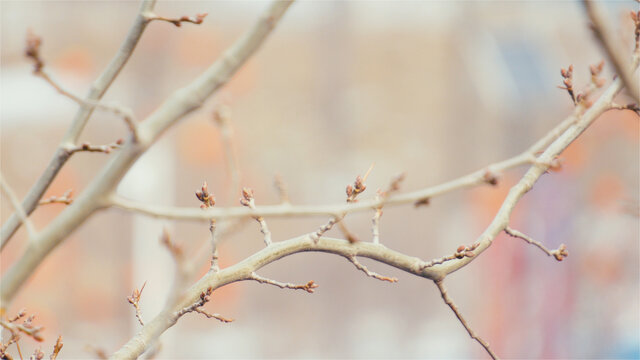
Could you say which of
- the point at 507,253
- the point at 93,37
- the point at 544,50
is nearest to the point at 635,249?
the point at 507,253

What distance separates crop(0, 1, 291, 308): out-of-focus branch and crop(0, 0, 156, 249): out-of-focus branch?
0.09 meters

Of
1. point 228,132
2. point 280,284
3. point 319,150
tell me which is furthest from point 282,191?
point 319,150

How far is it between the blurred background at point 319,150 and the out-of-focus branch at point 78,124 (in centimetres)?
451

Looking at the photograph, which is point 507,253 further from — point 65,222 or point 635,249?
point 65,222

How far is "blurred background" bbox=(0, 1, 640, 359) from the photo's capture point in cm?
641

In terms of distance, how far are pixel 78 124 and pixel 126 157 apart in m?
0.16

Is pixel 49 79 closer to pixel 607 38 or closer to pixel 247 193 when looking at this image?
pixel 247 193

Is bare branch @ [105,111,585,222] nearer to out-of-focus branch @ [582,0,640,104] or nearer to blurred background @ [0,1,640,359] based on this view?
out-of-focus branch @ [582,0,640,104]

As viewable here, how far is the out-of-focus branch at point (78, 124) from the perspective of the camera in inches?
32.8

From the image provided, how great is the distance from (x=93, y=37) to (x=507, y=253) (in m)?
5.30

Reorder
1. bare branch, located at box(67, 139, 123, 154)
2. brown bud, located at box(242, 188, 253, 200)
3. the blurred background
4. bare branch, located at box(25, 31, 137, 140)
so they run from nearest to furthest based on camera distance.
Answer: bare branch, located at box(25, 31, 137, 140), bare branch, located at box(67, 139, 123, 154), brown bud, located at box(242, 188, 253, 200), the blurred background

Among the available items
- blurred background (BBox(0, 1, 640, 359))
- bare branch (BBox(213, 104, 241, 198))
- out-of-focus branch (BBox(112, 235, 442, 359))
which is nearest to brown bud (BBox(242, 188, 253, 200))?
out-of-focus branch (BBox(112, 235, 442, 359))

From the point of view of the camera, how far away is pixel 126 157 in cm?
75

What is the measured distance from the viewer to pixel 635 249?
5031 millimetres
